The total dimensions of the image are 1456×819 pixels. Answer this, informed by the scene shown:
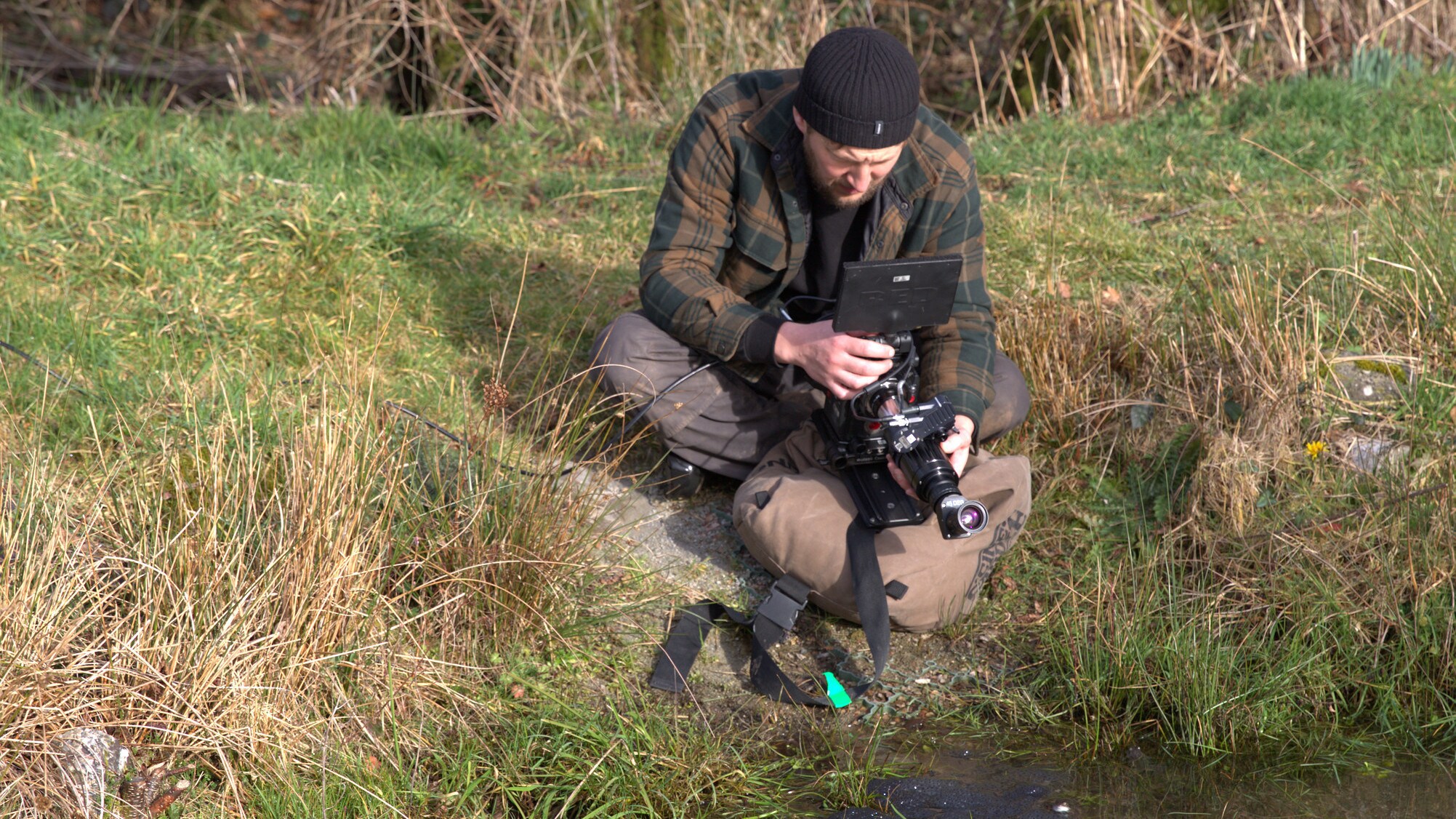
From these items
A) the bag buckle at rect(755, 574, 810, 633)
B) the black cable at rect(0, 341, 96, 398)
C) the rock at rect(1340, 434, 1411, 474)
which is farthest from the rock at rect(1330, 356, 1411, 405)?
the black cable at rect(0, 341, 96, 398)

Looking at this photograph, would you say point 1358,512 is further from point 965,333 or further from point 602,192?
point 602,192

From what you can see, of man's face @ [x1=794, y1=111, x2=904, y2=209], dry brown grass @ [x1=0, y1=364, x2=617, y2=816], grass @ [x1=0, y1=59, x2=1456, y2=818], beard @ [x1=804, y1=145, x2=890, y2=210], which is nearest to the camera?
dry brown grass @ [x1=0, y1=364, x2=617, y2=816]

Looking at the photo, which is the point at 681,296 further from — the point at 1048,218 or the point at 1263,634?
the point at 1048,218

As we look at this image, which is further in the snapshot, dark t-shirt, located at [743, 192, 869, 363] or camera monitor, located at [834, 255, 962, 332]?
dark t-shirt, located at [743, 192, 869, 363]

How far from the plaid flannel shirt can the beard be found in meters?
0.04

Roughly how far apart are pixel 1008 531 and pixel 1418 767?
3.59ft

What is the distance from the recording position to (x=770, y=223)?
3.42 metres

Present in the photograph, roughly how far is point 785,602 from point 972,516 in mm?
560

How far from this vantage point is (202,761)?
2.49 meters

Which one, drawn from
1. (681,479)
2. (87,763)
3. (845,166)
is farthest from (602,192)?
(87,763)

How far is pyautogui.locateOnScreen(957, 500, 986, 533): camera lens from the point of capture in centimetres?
285

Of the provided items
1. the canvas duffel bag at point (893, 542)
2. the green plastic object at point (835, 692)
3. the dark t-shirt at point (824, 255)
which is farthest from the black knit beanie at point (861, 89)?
the green plastic object at point (835, 692)

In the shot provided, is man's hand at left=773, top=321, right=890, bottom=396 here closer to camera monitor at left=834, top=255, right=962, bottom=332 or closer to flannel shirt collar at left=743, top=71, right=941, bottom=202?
camera monitor at left=834, top=255, right=962, bottom=332

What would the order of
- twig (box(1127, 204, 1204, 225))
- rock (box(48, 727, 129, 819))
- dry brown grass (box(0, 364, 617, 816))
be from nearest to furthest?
rock (box(48, 727, 129, 819)) → dry brown grass (box(0, 364, 617, 816)) → twig (box(1127, 204, 1204, 225))
